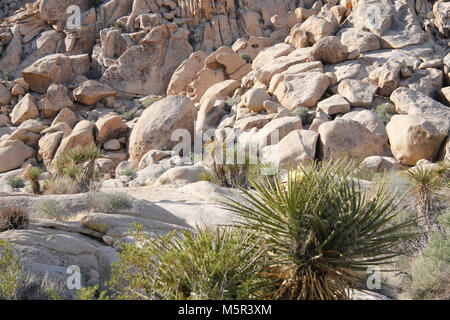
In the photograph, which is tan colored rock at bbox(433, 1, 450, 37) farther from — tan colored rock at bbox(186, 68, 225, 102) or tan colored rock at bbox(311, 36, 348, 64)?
tan colored rock at bbox(186, 68, 225, 102)

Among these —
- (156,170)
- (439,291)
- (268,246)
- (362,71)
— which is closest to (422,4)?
(362,71)

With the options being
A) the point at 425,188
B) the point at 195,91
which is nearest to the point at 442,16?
the point at 195,91

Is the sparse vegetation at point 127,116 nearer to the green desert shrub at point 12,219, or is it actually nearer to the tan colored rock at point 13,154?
the tan colored rock at point 13,154

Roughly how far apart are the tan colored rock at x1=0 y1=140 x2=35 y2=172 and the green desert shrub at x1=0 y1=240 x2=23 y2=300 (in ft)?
56.7

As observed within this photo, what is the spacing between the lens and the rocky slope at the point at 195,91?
10.1 meters

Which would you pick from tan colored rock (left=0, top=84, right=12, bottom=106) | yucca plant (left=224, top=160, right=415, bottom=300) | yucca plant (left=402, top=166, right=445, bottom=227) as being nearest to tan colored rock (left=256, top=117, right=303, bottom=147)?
yucca plant (left=402, top=166, right=445, bottom=227)

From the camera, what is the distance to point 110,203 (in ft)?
24.8

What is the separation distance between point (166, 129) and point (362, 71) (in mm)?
9538

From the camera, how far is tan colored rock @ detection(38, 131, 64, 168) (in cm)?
1957

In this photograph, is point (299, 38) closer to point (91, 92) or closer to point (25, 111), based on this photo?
point (91, 92)

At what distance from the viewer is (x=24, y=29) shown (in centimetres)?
3027

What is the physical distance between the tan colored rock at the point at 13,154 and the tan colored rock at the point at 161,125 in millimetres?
6501

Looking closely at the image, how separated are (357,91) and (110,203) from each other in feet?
40.4
